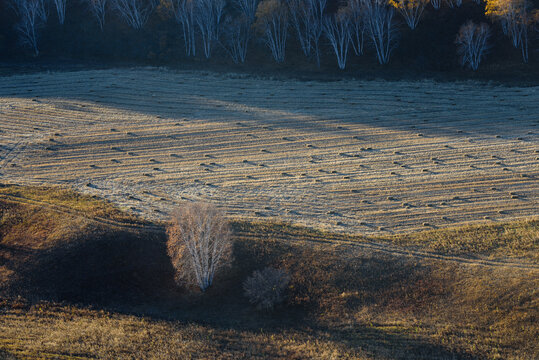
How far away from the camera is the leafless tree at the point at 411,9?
264 ft

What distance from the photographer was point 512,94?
6788 cm

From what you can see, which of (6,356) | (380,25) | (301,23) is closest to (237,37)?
(301,23)

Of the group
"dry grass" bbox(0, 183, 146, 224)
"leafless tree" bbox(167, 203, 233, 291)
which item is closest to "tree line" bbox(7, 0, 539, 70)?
"dry grass" bbox(0, 183, 146, 224)

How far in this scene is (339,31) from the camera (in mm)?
82562

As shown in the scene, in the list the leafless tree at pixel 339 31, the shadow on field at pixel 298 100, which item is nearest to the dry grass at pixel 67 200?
the shadow on field at pixel 298 100

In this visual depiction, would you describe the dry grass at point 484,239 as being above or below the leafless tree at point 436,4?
below

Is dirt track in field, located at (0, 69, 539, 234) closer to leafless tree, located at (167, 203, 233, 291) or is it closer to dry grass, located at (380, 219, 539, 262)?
dry grass, located at (380, 219, 539, 262)

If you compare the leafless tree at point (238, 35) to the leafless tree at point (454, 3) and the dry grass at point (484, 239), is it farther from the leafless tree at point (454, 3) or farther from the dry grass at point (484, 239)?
the dry grass at point (484, 239)

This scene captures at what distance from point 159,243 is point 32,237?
1158cm

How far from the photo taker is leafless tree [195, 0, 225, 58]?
8475cm

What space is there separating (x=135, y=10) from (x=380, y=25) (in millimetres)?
45257

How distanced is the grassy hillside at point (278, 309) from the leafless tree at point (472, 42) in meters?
41.3

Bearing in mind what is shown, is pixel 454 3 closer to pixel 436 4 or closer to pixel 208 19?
pixel 436 4

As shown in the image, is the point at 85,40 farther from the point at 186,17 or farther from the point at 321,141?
the point at 321,141
